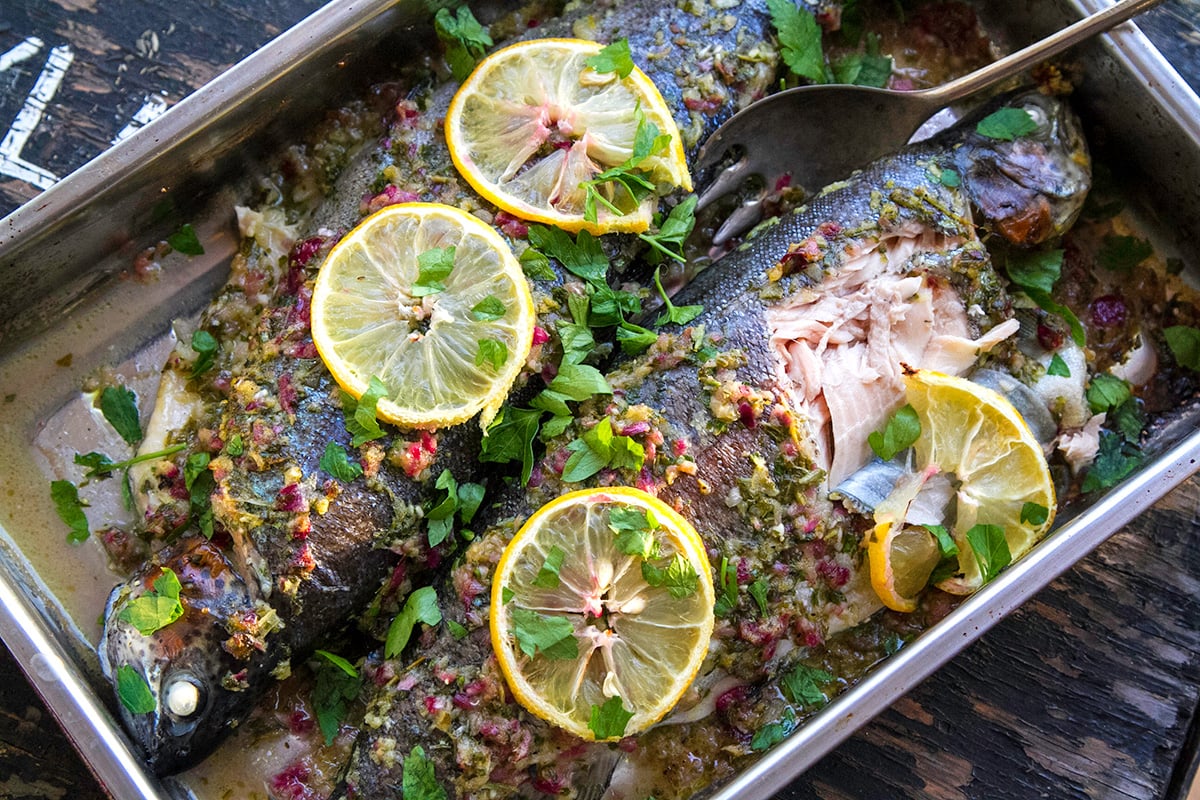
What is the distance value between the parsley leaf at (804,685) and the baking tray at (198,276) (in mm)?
397

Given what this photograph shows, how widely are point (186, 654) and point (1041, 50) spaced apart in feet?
10.1

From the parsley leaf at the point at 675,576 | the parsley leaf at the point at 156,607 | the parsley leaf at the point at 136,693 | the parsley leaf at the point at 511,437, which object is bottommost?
the parsley leaf at the point at 136,693

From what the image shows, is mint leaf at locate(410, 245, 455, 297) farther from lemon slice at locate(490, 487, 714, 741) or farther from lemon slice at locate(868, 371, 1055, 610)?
lemon slice at locate(868, 371, 1055, 610)

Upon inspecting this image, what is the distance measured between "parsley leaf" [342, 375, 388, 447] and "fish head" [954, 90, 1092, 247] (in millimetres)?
1876

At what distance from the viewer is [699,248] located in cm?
340

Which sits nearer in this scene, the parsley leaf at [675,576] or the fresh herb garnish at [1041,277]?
the parsley leaf at [675,576]

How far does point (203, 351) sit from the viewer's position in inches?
126

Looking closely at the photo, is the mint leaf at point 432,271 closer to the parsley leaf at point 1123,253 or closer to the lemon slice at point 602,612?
the lemon slice at point 602,612

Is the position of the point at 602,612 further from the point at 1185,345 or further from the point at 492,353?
the point at 1185,345

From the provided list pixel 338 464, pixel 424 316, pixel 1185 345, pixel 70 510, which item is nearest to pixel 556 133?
pixel 424 316

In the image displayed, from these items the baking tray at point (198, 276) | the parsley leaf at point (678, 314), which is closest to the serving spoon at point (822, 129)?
the baking tray at point (198, 276)

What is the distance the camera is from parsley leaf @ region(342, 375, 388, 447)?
2566mm

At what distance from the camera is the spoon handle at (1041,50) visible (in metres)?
3.05

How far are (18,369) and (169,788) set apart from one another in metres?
1.41
